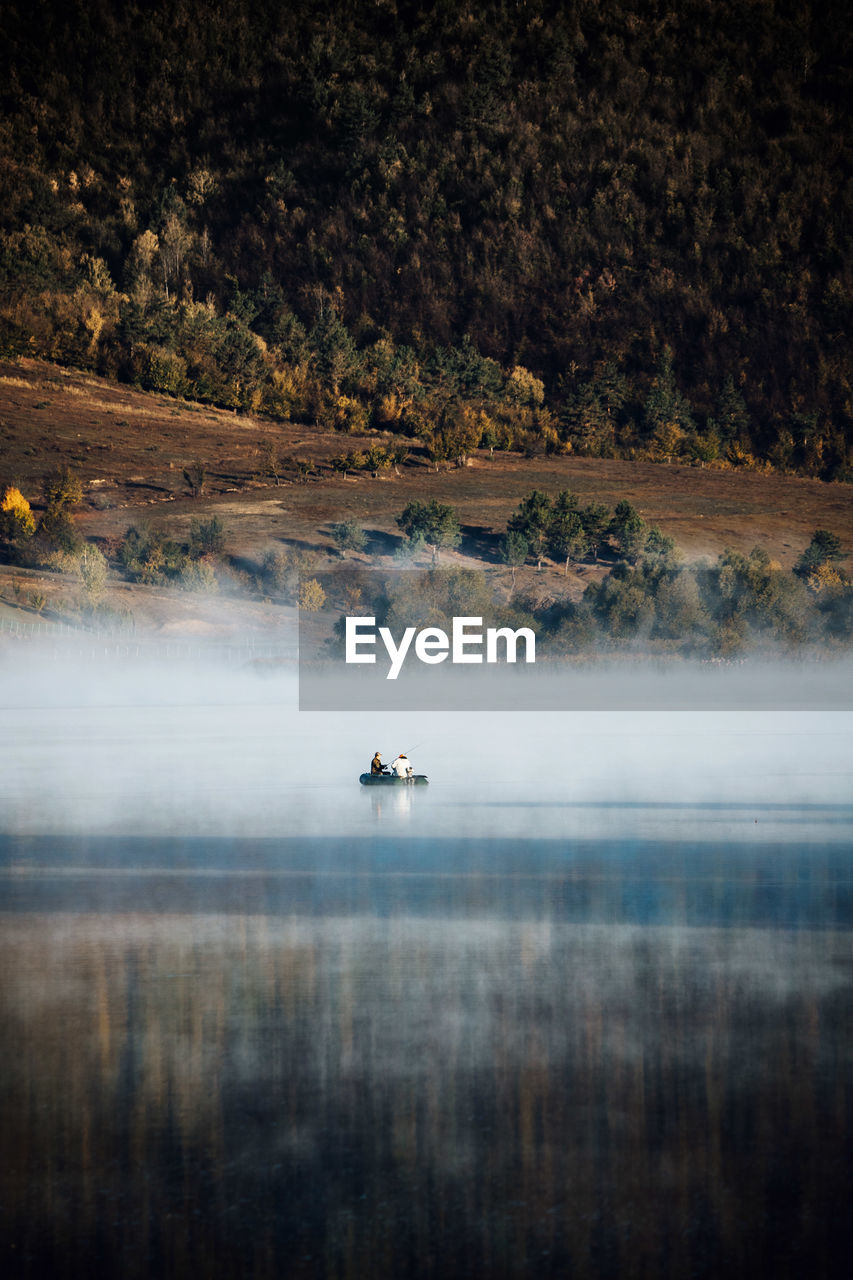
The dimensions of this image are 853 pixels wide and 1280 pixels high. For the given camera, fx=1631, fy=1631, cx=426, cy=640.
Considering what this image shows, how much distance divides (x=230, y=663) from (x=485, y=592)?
1034cm

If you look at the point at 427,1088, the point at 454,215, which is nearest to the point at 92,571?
→ the point at 427,1088

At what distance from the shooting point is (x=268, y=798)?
23844 millimetres

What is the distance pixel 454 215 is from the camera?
401 ft

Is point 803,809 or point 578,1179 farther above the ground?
point 803,809

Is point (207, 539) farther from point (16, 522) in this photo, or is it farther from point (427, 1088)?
point (427, 1088)

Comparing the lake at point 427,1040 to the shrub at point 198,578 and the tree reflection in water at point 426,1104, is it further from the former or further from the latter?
the shrub at point 198,578

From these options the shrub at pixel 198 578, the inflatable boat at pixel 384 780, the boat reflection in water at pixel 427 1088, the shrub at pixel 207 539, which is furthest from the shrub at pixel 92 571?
the boat reflection in water at pixel 427 1088

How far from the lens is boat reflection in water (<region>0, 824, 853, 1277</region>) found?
7652 millimetres

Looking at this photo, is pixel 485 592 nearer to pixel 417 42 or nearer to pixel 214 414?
pixel 214 414

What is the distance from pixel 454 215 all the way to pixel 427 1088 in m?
118

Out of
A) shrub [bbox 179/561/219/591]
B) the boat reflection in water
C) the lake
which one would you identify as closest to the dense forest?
shrub [bbox 179/561/219/591]

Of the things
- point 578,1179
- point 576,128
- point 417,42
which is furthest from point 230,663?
point 417,42

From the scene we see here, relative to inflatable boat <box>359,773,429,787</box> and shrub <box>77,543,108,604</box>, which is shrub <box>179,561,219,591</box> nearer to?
shrub <box>77,543,108,604</box>

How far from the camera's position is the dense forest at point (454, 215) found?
97625 mm
